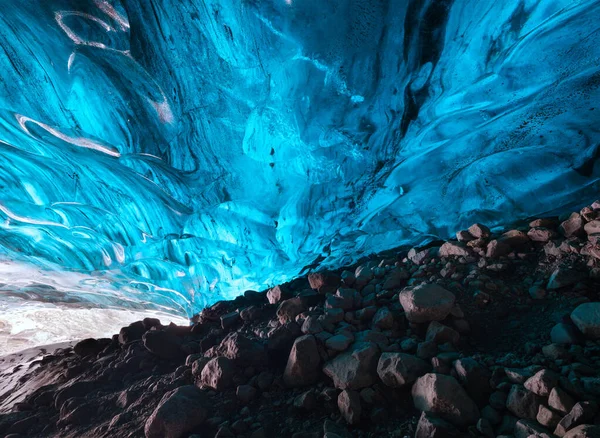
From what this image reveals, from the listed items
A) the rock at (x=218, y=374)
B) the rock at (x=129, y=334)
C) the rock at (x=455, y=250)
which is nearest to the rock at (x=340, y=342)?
the rock at (x=218, y=374)

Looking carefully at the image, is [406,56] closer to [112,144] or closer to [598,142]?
[598,142]

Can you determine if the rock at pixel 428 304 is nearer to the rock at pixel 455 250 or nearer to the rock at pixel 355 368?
the rock at pixel 355 368

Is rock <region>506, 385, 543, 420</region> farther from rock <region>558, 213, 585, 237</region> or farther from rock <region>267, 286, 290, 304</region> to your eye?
rock <region>267, 286, 290, 304</region>

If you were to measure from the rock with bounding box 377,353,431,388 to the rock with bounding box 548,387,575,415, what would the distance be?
0.48m

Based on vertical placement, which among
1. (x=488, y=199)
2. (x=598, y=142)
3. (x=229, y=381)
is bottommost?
(x=229, y=381)

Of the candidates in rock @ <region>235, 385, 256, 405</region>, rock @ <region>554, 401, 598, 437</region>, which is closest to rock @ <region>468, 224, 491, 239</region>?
rock @ <region>554, 401, 598, 437</region>

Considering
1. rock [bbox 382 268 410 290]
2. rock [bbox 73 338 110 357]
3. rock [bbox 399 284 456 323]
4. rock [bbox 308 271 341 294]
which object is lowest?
rock [bbox 399 284 456 323]

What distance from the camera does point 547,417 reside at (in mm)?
1118

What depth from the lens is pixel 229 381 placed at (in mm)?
1913

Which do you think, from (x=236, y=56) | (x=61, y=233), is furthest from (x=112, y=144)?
(x=61, y=233)

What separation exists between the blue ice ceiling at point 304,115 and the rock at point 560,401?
2449 millimetres

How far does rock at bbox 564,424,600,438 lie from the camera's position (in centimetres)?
94

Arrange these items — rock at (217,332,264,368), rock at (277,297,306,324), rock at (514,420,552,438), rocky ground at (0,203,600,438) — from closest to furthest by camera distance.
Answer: rock at (514,420,552,438), rocky ground at (0,203,600,438), rock at (217,332,264,368), rock at (277,297,306,324)

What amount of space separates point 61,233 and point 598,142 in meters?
7.29
